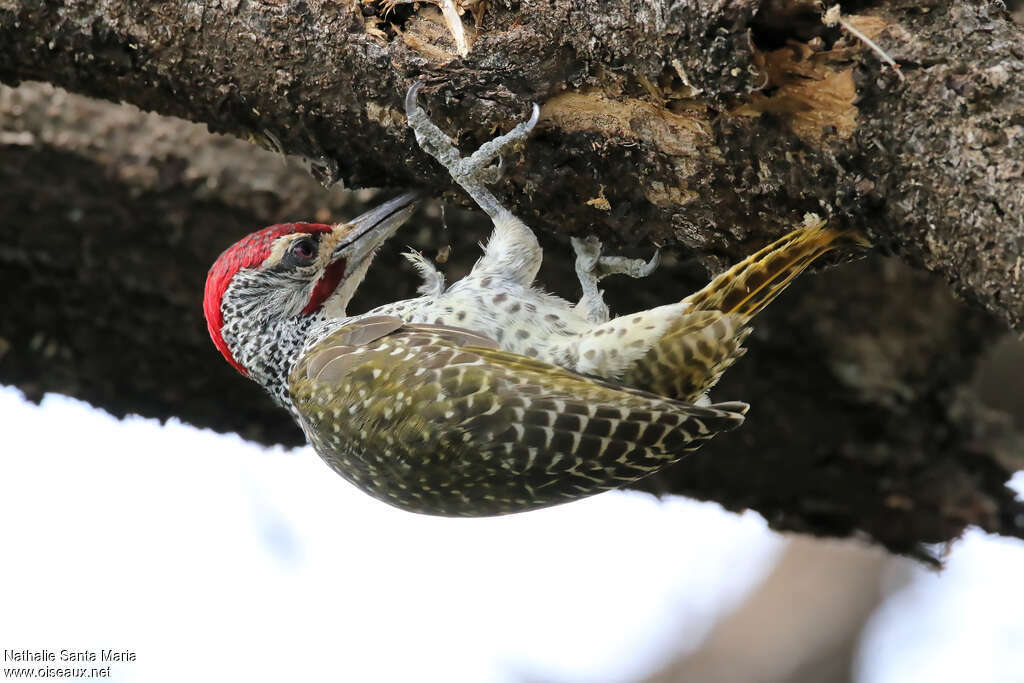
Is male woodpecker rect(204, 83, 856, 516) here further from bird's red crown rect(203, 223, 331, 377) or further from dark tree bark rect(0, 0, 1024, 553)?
dark tree bark rect(0, 0, 1024, 553)

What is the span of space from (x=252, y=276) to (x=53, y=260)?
1.06 meters

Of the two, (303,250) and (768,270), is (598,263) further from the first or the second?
(303,250)

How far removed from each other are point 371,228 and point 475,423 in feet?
3.07

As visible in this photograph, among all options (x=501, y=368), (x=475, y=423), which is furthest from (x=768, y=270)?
(x=475, y=423)

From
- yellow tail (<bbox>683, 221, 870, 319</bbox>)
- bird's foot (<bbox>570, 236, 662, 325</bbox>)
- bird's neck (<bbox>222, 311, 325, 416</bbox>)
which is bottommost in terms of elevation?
bird's neck (<bbox>222, 311, 325, 416</bbox>)

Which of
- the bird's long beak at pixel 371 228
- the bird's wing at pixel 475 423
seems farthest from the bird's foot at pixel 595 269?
the bird's long beak at pixel 371 228

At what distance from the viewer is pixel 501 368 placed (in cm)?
303

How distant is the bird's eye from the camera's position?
11.8 feet

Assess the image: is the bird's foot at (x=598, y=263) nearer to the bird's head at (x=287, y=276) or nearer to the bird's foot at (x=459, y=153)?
the bird's foot at (x=459, y=153)

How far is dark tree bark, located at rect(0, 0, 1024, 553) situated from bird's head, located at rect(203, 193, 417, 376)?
30 cm

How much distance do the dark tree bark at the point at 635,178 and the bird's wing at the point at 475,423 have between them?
1.48 ft

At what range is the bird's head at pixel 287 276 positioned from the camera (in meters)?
3.58

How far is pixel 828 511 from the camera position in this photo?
15.3 feet

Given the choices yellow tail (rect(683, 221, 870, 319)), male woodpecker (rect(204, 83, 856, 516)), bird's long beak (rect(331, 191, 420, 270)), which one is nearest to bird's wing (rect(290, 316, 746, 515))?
male woodpecker (rect(204, 83, 856, 516))
